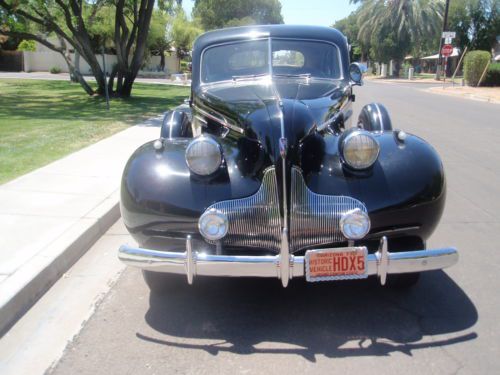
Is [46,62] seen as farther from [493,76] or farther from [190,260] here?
[190,260]

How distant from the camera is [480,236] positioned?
5.10m

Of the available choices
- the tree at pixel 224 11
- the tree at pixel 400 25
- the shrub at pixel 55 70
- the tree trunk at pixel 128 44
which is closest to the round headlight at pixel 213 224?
the tree trunk at pixel 128 44

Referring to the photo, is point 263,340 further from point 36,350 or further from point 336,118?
point 336,118

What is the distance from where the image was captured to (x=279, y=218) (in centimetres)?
318

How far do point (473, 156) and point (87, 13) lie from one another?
925 inches

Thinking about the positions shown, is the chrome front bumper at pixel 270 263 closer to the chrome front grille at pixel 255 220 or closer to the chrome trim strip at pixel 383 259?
the chrome trim strip at pixel 383 259

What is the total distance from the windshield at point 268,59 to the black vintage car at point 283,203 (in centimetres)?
129

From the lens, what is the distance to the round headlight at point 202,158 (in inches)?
131

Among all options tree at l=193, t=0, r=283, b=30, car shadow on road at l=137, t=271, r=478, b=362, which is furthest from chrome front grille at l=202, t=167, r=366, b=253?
tree at l=193, t=0, r=283, b=30

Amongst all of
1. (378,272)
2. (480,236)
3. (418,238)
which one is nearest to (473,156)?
(480,236)

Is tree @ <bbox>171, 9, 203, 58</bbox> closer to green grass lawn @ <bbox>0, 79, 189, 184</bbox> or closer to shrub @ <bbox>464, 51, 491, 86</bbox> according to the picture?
shrub @ <bbox>464, 51, 491, 86</bbox>

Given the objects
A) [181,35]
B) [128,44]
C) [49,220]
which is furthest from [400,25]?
[49,220]

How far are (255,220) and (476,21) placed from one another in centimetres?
5704

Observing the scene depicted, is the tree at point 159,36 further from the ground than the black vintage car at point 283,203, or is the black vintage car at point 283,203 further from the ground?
the tree at point 159,36
